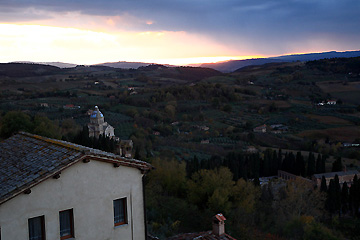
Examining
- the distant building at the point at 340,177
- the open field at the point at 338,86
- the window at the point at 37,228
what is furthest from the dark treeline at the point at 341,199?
the open field at the point at 338,86

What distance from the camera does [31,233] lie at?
5.83 m

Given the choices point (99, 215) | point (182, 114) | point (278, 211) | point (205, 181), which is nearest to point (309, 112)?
point (182, 114)

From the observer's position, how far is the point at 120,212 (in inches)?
275

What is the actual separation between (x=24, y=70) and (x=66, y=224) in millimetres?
87621

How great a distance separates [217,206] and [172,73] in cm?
10128

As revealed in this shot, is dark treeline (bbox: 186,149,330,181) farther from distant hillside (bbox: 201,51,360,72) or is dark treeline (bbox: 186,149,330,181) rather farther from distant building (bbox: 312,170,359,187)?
distant hillside (bbox: 201,51,360,72)

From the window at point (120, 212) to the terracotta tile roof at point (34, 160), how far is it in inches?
28.2

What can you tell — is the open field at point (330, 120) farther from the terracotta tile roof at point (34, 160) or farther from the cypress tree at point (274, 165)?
the terracotta tile roof at point (34, 160)

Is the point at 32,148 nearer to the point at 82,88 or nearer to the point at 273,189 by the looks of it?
the point at 273,189

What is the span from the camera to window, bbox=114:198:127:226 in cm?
690

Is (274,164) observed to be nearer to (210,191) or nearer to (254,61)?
(210,191)

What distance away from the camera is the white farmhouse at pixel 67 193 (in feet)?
18.8

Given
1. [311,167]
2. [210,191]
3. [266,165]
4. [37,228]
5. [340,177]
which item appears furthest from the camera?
[266,165]

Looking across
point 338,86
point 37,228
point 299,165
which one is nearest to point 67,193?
point 37,228
